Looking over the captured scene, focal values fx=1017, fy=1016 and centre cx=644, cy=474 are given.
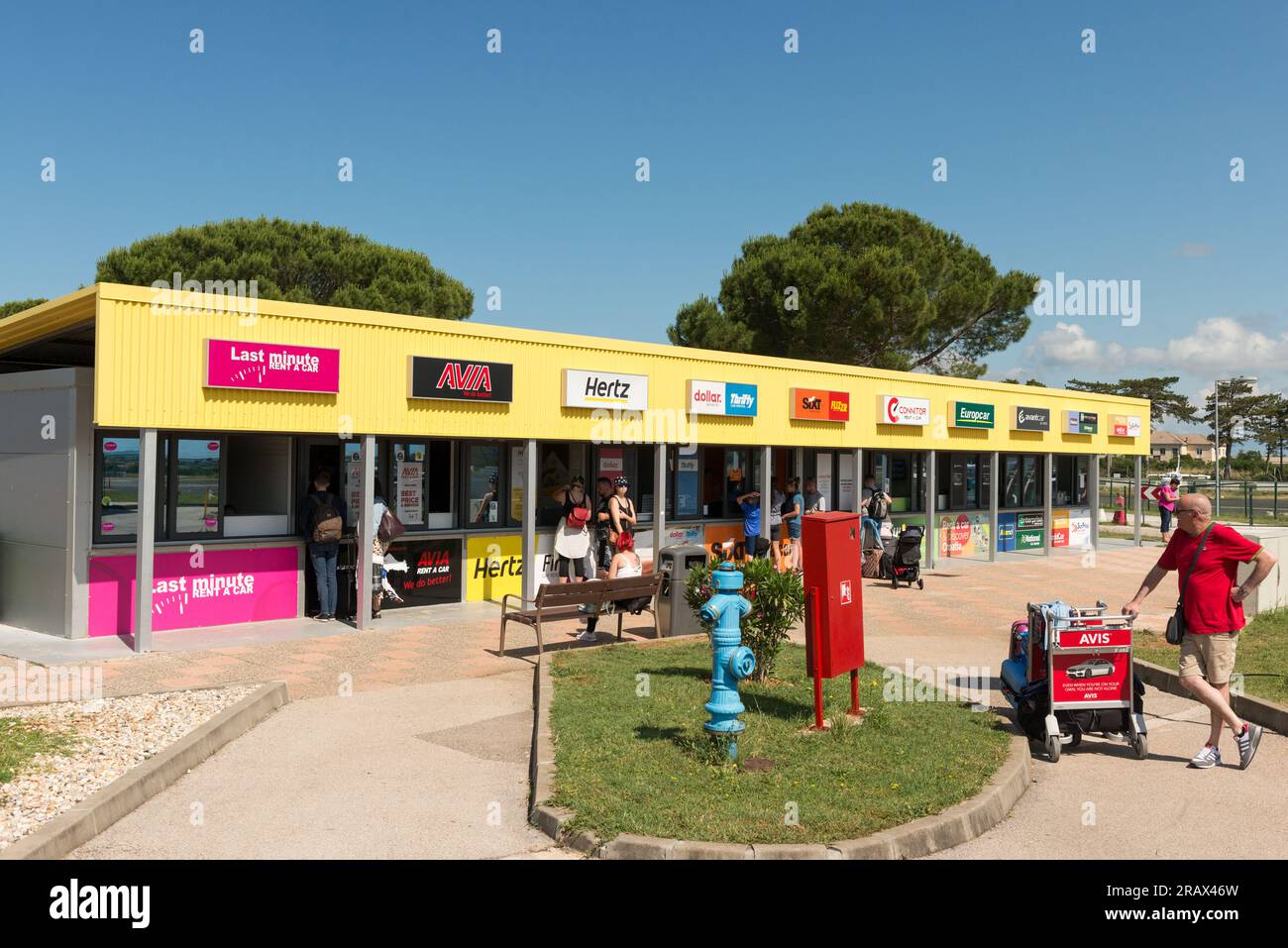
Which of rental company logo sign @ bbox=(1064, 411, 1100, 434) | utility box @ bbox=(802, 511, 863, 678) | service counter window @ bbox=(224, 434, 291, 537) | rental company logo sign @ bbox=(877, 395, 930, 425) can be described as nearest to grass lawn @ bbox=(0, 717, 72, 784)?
utility box @ bbox=(802, 511, 863, 678)

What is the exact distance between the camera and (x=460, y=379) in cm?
1288

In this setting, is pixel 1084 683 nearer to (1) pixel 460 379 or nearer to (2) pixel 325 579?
(1) pixel 460 379

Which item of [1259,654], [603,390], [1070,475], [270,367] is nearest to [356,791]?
[270,367]

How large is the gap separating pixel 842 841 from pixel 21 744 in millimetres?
5141

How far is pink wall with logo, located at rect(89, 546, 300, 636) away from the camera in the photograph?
433 inches

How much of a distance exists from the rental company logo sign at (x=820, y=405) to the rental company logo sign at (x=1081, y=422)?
848 cm

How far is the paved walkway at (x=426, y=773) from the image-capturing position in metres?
5.23

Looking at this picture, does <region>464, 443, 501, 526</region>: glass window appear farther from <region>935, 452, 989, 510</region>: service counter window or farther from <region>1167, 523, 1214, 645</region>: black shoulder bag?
<region>935, 452, 989, 510</region>: service counter window

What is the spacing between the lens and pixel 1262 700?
809 centimetres

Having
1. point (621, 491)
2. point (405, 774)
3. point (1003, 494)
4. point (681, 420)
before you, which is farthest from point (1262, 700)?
point (1003, 494)

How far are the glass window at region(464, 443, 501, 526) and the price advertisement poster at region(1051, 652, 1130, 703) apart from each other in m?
8.84

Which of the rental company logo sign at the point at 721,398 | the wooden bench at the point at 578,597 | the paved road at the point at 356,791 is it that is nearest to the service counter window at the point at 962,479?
the rental company logo sign at the point at 721,398

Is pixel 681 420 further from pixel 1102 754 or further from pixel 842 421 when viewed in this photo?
pixel 1102 754

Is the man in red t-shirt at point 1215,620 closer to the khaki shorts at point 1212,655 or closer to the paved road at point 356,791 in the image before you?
the khaki shorts at point 1212,655
